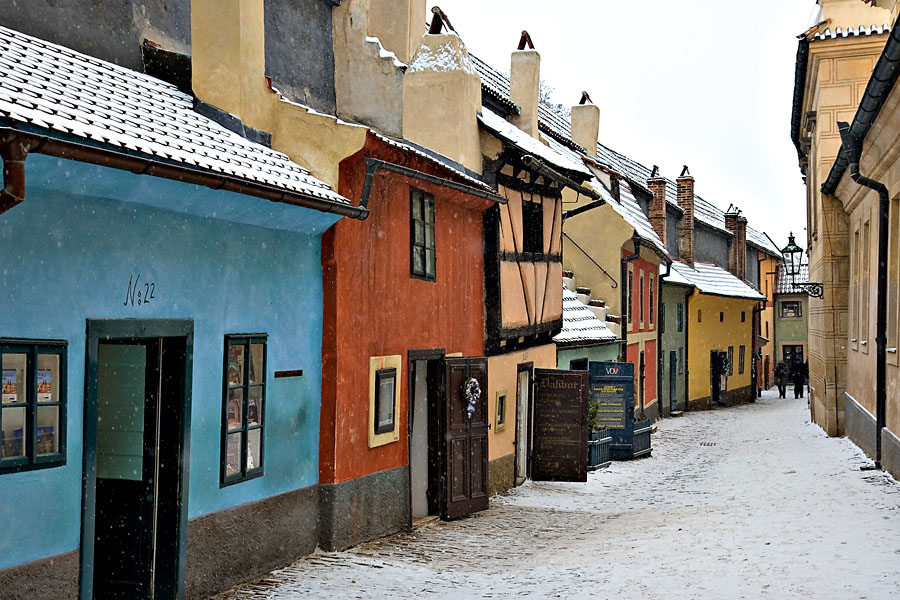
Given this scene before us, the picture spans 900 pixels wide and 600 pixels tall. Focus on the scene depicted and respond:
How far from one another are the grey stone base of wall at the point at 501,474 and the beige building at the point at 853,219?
560 centimetres

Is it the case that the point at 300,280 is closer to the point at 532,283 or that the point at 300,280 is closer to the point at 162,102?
the point at 162,102

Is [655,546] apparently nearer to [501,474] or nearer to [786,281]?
[501,474]

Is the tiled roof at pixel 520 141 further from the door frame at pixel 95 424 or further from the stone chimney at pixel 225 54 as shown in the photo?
the door frame at pixel 95 424

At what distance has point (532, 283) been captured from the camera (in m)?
17.3

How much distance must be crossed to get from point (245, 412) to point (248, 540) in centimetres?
111

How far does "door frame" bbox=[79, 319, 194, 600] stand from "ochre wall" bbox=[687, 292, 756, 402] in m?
31.8

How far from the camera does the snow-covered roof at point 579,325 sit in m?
21.0

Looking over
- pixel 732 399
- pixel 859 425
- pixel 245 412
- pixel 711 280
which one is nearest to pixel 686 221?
pixel 711 280

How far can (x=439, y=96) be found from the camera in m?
14.5

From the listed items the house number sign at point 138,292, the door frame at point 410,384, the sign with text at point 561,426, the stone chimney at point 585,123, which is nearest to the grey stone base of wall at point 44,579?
the house number sign at point 138,292

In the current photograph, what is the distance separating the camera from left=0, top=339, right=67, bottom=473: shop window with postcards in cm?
640

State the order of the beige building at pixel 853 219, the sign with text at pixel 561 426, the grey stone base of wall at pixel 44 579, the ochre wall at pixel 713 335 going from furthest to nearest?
1. the ochre wall at pixel 713 335
2. the sign with text at pixel 561 426
3. the beige building at pixel 853 219
4. the grey stone base of wall at pixel 44 579

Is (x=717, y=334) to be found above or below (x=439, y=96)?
below

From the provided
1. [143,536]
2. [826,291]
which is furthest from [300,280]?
[826,291]
